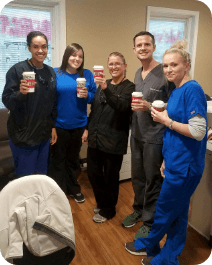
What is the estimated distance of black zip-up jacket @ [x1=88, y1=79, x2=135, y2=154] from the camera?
1740 mm

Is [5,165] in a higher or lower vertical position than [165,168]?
lower

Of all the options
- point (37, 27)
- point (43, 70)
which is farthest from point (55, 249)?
point (37, 27)

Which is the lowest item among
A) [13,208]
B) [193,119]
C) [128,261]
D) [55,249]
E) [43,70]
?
[128,261]

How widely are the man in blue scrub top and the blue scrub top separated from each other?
9.1 inches

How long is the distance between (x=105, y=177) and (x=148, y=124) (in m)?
0.59

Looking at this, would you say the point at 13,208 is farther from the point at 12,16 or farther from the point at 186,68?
the point at 12,16


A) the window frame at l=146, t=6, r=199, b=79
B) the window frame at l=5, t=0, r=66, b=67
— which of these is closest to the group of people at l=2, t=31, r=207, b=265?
the window frame at l=5, t=0, r=66, b=67

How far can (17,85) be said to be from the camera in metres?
1.57

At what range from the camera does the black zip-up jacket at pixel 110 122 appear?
1.74m

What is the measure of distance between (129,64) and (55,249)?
82.7 inches

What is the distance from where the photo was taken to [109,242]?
1.79 m

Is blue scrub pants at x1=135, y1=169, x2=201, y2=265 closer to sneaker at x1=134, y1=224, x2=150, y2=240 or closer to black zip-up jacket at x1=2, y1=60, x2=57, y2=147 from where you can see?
sneaker at x1=134, y1=224, x2=150, y2=240

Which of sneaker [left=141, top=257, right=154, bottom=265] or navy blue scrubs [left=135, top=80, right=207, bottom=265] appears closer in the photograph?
navy blue scrubs [left=135, top=80, right=207, bottom=265]

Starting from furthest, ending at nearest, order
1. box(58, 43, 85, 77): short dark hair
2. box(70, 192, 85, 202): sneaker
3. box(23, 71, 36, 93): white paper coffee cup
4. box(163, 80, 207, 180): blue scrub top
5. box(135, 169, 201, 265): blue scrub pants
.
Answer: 1. box(70, 192, 85, 202): sneaker
2. box(58, 43, 85, 77): short dark hair
3. box(23, 71, 36, 93): white paper coffee cup
4. box(135, 169, 201, 265): blue scrub pants
5. box(163, 80, 207, 180): blue scrub top
